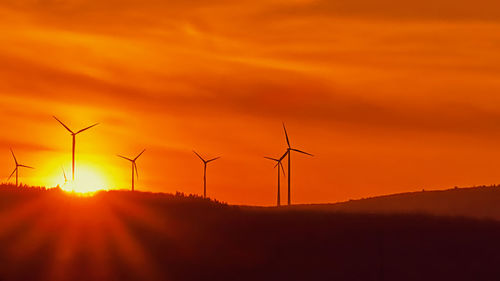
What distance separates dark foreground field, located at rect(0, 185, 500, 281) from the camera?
57.0 meters

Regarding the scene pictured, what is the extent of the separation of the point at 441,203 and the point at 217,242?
45.9 metres

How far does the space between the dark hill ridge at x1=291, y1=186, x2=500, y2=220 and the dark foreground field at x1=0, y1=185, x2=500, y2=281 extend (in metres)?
22.5

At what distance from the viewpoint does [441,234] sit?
63906mm

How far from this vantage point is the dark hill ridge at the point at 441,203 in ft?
308

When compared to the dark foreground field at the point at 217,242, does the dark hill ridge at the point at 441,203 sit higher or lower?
higher

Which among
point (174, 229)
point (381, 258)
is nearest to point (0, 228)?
point (174, 229)

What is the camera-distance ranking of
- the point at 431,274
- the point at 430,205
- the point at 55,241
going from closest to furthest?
the point at 431,274 → the point at 55,241 → the point at 430,205

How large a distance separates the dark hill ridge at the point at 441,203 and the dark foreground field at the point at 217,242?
22532 millimetres

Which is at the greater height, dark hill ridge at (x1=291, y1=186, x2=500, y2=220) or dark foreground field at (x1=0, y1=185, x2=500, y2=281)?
dark hill ridge at (x1=291, y1=186, x2=500, y2=220)

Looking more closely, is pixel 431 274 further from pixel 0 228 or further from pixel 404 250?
pixel 0 228

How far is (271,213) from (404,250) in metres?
9.52

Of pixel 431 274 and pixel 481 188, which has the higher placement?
pixel 481 188

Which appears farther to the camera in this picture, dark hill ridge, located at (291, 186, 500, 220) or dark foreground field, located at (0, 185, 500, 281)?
dark hill ridge, located at (291, 186, 500, 220)

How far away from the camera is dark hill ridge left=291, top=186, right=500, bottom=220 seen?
94006 mm
